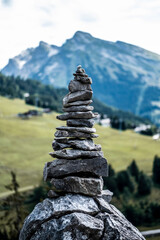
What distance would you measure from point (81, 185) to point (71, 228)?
122 inches

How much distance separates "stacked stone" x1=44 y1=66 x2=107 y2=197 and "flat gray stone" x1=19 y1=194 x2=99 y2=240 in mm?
534

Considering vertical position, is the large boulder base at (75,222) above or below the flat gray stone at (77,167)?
below

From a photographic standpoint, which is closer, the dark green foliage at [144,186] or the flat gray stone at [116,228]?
the flat gray stone at [116,228]

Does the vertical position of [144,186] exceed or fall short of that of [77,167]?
it falls short

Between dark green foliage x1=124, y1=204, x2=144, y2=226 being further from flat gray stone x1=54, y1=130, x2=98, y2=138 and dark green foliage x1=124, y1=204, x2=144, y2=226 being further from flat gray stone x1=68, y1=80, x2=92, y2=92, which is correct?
flat gray stone x1=68, y1=80, x2=92, y2=92

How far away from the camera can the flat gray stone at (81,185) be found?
70.6ft

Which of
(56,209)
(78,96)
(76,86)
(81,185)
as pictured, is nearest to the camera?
(56,209)

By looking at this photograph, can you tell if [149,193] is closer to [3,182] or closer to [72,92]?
[3,182]

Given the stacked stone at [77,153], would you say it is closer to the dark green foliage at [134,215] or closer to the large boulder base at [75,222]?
the large boulder base at [75,222]

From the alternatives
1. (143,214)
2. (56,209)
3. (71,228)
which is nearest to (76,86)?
(56,209)

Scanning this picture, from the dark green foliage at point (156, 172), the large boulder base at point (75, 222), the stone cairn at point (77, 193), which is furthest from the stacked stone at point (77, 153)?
the dark green foliage at point (156, 172)

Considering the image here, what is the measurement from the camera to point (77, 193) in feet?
71.5

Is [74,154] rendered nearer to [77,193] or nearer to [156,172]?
[77,193]

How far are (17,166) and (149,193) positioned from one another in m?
44.9
